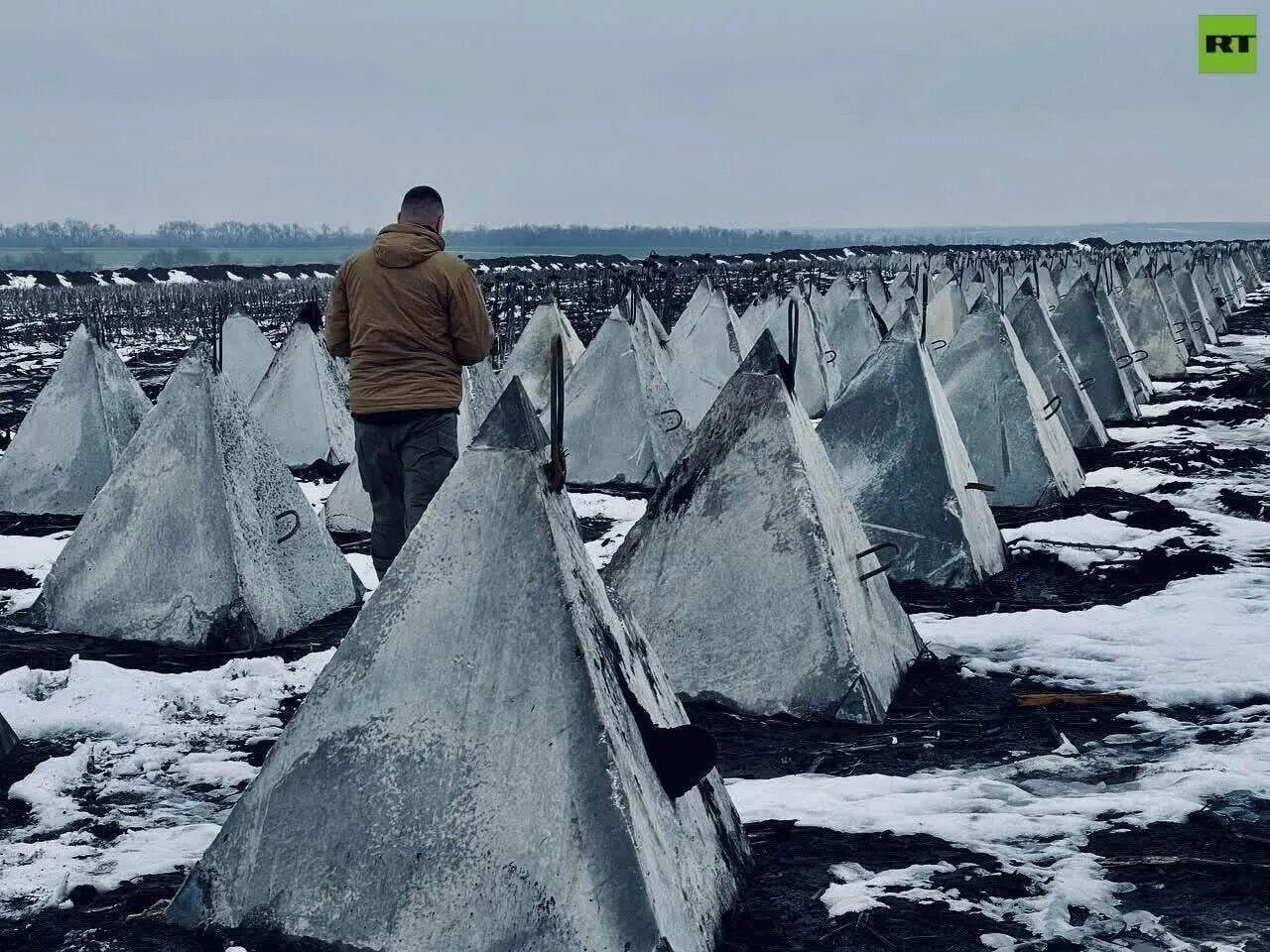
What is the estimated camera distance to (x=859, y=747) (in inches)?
211

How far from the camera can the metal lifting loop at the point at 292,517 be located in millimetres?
7406

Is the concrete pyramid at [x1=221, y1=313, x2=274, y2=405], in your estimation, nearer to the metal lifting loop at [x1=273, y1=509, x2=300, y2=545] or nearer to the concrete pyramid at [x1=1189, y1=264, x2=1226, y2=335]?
the metal lifting loop at [x1=273, y1=509, x2=300, y2=545]

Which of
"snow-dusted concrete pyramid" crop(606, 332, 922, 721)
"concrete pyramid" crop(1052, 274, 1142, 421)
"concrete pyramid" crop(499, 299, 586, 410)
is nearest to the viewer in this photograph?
"snow-dusted concrete pyramid" crop(606, 332, 922, 721)

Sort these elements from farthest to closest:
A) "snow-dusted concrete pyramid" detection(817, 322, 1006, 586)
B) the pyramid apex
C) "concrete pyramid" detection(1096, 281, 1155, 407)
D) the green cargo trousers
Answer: "concrete pyramid" detection(1096, 281, 1155, 407)
"snow-dusted concrete pyramid" detection(817, 322, 1006, 586)
the green cargo trousers
the pyramid apex

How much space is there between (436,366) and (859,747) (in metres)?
2.52

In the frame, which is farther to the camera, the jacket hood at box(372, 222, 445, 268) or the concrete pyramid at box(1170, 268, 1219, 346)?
the concrete pyramid at box(1170, 268, 1219, 346)

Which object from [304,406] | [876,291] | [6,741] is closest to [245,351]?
[304,406]

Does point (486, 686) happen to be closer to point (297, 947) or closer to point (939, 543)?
point (297, 947)

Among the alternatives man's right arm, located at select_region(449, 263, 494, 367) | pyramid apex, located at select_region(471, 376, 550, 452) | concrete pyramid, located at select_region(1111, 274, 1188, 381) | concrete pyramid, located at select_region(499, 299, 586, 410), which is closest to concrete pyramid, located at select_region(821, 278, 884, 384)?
concrete pyramid, located at select_region(1111, 274, 1188, 381)

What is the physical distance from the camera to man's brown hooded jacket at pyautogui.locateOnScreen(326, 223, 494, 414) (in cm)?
589

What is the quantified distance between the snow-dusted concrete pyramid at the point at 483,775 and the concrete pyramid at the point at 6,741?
2140mm

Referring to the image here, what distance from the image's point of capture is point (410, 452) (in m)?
6.02

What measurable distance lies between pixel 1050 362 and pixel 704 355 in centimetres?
395

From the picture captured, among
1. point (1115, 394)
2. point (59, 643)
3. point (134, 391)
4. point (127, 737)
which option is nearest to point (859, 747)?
point (127, 737)
